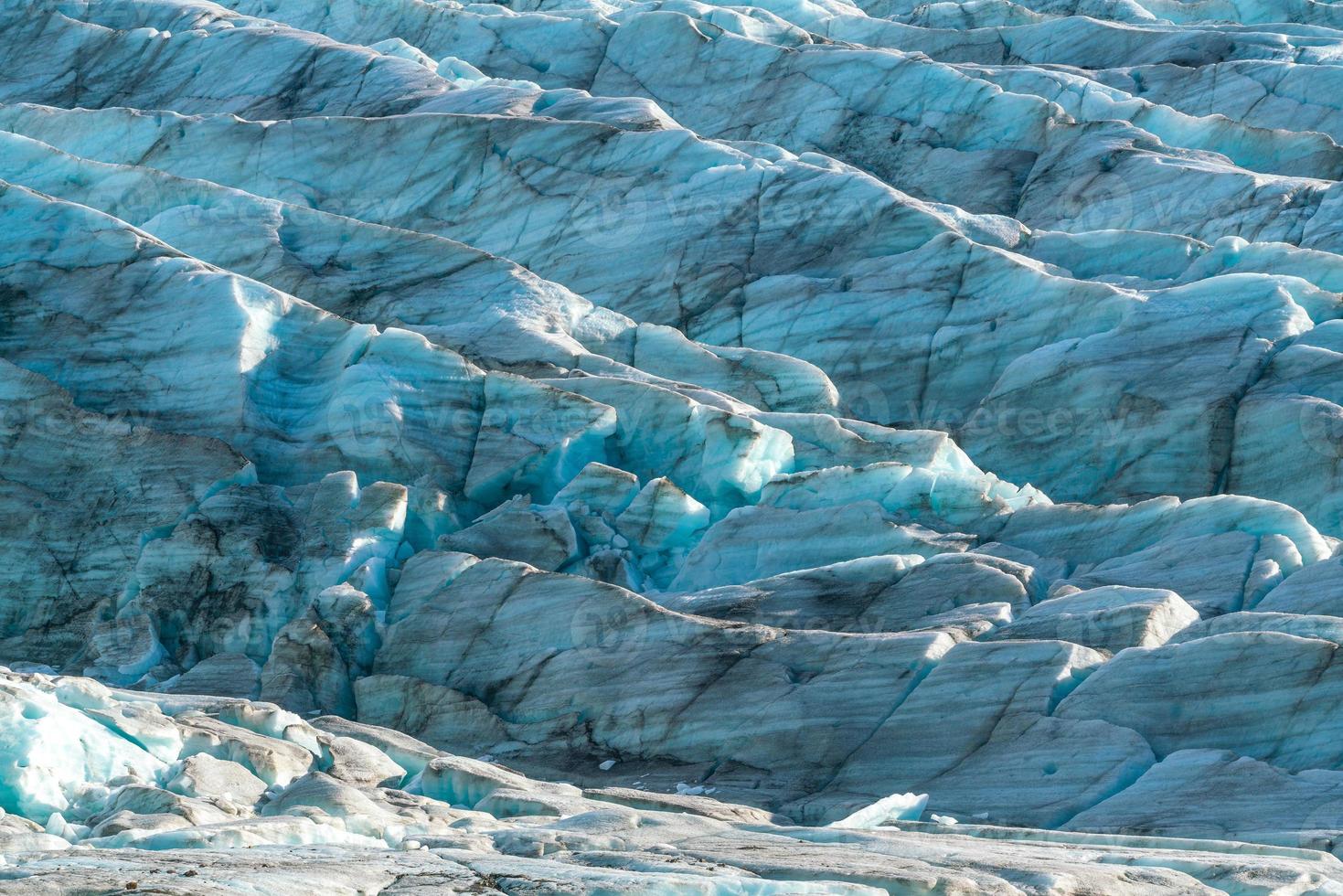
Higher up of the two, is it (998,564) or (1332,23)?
(1332,23)

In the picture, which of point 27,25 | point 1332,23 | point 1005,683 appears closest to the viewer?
point 1005,683

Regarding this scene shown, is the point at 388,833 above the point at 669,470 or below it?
above

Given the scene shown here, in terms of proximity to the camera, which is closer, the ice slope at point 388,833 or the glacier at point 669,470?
the ice slope at point 388,833

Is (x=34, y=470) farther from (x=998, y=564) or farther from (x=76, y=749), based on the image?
(x=998, y=564)

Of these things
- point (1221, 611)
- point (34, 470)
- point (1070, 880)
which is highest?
point (1070, 880)

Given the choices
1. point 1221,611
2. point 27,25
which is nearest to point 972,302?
point 1221,611

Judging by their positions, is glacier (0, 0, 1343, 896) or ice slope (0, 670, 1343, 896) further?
glacier (0, 0, 1343, 896)

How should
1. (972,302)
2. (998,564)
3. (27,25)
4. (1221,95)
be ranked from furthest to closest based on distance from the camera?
1. (27,25)
2. (1221,95)
3. (972,302)
4. (998,564)

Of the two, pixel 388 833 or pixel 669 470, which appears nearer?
pixel 388 833
